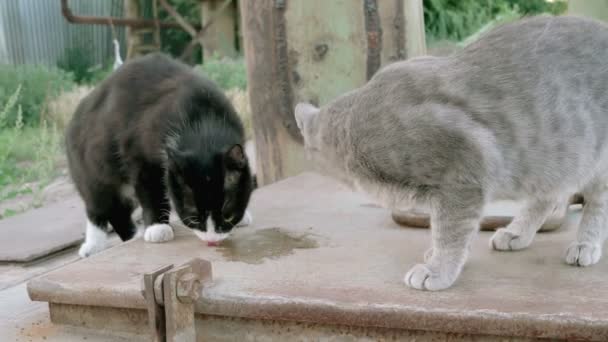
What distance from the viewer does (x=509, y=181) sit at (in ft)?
6.59

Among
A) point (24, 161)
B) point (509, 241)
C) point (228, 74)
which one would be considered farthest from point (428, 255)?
point (228, 74)

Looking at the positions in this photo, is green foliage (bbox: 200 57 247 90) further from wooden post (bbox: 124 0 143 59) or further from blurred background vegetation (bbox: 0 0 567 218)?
wooden post (bbox: 124 0 143 59)

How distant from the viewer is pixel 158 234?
2625 mm

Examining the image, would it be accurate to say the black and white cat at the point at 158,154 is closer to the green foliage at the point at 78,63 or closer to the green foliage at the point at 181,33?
the green foliage at the point at 78,63

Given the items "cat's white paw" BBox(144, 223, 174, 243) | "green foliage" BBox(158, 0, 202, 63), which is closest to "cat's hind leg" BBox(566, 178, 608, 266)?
"cat's white paw" BBox(144, 223, 174, 243)

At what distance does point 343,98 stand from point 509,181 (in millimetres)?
583

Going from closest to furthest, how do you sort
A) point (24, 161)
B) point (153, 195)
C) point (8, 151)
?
point (153, 195) → point (8, 151) → point (24, 161)

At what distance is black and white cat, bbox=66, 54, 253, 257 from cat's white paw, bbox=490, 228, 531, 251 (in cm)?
A: 97

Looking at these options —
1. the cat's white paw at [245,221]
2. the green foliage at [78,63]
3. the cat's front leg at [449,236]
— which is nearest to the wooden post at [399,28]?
the cat's white paw at [245,221]

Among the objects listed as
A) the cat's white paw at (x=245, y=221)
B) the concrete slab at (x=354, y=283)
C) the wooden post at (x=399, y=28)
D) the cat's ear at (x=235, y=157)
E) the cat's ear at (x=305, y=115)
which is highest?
the wooden post at (x=399, y=28)

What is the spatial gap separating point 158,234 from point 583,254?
5.05ft

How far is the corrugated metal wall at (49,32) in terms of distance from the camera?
958 cm

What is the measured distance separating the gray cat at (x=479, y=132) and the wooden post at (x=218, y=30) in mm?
10333

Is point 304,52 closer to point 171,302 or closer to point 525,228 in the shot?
point 525,228
